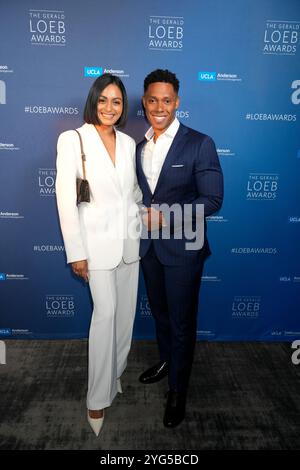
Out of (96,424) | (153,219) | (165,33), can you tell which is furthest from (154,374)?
(165,33)

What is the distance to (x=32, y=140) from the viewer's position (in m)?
2.73

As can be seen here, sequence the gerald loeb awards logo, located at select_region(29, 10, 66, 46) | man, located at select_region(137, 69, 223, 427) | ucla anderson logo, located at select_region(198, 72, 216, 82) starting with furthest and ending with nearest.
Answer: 1. ucla anderson logo, located at select_region(198, 72, 216, 82)
2. the gerald loeb awards logo, located at select_region(29, 10, 66, 46)
3. man, located at select_region(137, 69, 223, 427)

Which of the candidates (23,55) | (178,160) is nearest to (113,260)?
(178,160)

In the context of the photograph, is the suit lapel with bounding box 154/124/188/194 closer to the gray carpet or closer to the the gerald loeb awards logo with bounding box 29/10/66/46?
the the gerald loeb awards logo with bounding box 29/10/66/46

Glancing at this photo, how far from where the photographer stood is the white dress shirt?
6.93 feet

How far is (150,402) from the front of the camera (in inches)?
96.5

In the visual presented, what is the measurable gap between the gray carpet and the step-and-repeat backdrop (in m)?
0.26

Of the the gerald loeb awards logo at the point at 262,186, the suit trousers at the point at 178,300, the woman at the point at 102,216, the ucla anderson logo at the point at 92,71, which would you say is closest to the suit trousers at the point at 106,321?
the woman at the point at 102,216

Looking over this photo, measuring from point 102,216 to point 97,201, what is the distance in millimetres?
87

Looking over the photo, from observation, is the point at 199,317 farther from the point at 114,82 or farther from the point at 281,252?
the point at 114,82

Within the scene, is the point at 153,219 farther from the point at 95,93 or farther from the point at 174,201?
the point at 95,93

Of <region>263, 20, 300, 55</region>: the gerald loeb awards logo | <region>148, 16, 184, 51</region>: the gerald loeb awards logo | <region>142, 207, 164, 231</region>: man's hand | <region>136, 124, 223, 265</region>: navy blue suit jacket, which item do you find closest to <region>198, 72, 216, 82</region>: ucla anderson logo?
<region>148, 16, 184, 51</region>: the gerald loeb awards logo

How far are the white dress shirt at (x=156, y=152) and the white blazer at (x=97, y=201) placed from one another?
0.30ft

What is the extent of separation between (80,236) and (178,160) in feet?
2.23
